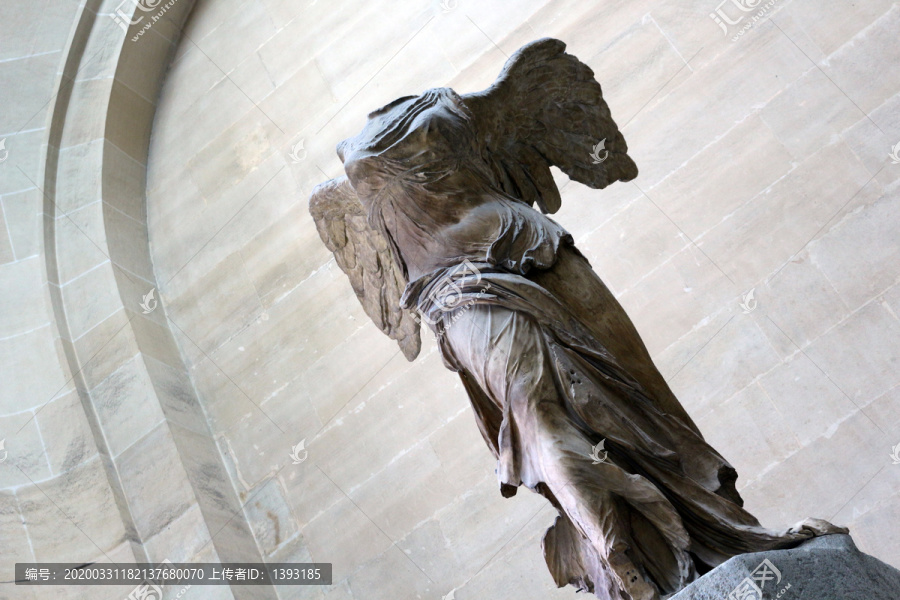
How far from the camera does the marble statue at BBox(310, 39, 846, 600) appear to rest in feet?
7.90

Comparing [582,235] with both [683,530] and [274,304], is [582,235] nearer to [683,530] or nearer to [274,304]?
[274,304]

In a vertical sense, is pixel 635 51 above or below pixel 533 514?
above

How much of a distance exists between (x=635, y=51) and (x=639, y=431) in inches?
144

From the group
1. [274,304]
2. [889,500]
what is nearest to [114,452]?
[274,304]

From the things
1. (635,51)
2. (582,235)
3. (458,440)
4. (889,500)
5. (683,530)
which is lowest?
(889,500)

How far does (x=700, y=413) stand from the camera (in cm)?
483

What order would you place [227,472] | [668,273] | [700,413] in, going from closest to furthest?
1. [700,413]
2. [668,273]
3. [227,472]
